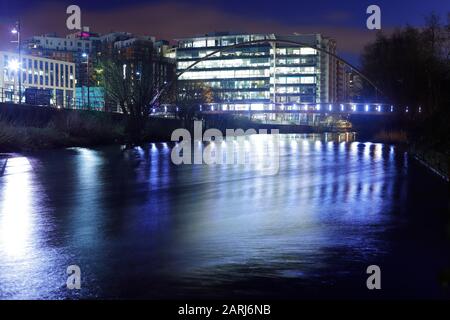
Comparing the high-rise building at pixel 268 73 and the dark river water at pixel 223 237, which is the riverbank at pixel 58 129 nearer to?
the dark river water at pixel 223 237

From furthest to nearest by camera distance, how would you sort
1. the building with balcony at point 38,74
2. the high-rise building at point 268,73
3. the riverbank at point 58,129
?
the high-rise building at point 268,73 → the building with balcony at point 38,74 → the riverbank at point 58,129

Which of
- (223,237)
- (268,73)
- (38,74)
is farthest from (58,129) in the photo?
(268,73)

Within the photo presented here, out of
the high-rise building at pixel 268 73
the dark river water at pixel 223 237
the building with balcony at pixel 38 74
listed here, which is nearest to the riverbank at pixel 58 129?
the dark river water at pixel 223 237

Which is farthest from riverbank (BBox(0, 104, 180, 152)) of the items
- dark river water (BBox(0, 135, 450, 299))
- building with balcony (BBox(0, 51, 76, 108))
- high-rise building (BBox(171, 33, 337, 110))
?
high-rise building (BBox(171, 33, 337, 110))

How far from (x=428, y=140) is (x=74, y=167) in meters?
17.0

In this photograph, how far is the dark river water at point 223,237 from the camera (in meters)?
8.33

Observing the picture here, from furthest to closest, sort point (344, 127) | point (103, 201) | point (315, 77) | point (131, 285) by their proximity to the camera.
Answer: point (315, 77) < point (344, 127) < point (103, 201) < point (131, 285)

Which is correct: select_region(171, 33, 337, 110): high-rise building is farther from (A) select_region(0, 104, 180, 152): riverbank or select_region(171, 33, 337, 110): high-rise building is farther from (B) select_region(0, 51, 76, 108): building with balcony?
(A) select_region(0, 104, 180, 152): riverbank

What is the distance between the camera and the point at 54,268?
931cm

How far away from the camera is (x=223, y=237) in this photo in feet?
38.7

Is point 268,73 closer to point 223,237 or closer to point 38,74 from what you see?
point 38,74

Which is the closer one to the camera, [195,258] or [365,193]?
[195,258]
